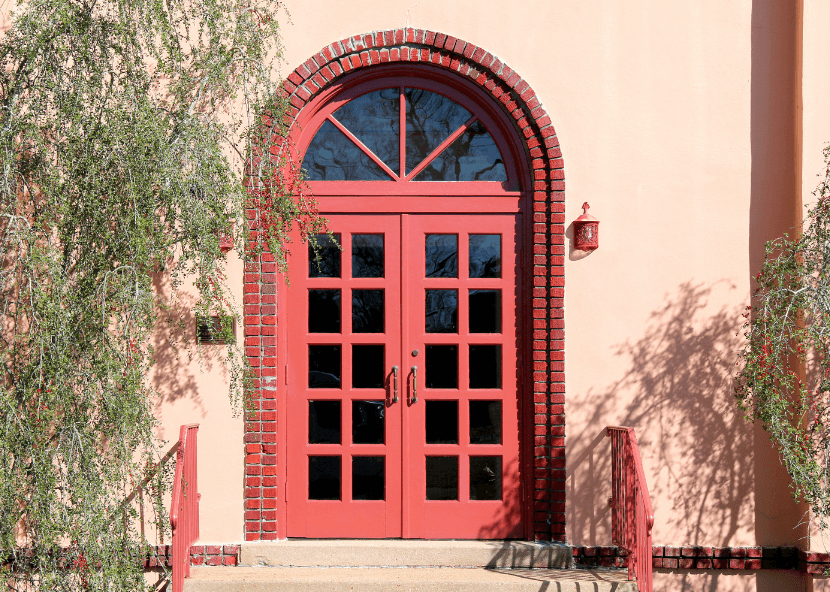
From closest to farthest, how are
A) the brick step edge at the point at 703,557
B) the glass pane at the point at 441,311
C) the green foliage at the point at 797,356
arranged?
the green foliage at the point at 797,356 → the brick step edge at the point at 703,557 → the glass pane at the point at 441,311

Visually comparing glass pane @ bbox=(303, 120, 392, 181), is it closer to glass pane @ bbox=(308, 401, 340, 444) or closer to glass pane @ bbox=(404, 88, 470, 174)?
glass pane @ bbox=(404, 88, 470, 174)

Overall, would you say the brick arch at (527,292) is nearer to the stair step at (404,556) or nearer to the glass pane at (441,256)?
the stair step at (404,556)

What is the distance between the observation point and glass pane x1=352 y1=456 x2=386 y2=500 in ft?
15.9

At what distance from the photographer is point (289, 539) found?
15.7 feet

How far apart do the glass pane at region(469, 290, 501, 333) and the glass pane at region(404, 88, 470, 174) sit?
3.41ft

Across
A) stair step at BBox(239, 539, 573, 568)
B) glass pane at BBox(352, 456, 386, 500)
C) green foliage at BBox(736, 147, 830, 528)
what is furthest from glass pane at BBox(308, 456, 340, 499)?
green foliage at BBox(736, 147, 830, 528)

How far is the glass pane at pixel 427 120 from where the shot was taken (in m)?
5.02

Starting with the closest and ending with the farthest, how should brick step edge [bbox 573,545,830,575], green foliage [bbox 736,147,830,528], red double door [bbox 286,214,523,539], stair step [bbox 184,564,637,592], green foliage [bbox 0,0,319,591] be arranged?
1. green foliage [bbox 0,0,319,591]
2. stair step [bbox 184,564,637,592]
3. green foliage [bbox 736,147,830,528]
4. brick step edge [bbox 573,545,830,575]
5. red double door [bbox 286,214,523,539]

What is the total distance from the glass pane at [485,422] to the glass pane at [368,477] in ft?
2.15

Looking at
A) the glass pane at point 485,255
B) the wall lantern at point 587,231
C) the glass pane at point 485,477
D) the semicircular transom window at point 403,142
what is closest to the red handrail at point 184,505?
the glass pane at point 485,477

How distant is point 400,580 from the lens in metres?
4.23

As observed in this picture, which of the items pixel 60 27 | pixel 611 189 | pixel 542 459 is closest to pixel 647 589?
pixel 542 459

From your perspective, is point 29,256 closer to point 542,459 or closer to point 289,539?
point 289,539

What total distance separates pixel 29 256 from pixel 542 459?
Result: 3355 mm
